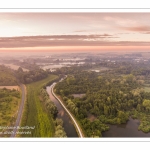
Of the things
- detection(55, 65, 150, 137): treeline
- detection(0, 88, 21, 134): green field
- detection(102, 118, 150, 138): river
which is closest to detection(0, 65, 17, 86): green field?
detection(0, 88, 21, 134): green field

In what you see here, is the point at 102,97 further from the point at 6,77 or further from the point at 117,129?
the point at 6,77

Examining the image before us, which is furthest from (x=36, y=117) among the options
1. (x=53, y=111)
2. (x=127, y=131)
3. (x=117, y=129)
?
(x=127, y=131)

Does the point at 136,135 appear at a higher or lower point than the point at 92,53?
lower

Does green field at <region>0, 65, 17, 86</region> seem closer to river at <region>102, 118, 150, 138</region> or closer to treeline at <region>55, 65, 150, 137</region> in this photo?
treeline at <region>55, 65, 150, 137</region>
